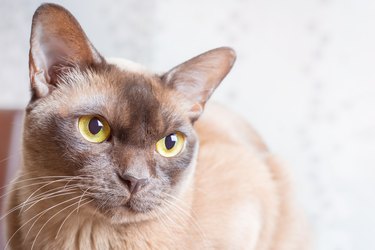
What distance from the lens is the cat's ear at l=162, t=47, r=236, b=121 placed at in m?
0.87

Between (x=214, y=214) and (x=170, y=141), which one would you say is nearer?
(x=170, y=141)

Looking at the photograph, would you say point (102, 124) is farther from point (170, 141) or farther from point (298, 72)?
point (298, 72)

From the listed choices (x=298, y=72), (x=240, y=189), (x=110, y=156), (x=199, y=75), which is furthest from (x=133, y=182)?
(x=298, y=72)

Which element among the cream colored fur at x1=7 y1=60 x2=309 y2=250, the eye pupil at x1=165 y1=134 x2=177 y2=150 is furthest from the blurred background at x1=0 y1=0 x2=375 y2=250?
the eye pupil at x1=165 y1=134 x2=177 y2=150

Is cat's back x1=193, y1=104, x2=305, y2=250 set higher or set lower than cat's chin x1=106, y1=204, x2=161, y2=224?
higher

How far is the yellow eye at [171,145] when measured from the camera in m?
0.82

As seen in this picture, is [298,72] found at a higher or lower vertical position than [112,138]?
higher

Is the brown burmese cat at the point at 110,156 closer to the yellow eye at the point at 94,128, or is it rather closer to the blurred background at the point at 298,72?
the yellow eye at the point at 94,128

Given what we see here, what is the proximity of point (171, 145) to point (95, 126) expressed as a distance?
14 centimetres

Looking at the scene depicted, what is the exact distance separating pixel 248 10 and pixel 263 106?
34cm

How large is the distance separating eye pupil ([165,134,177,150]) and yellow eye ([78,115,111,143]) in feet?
0.34

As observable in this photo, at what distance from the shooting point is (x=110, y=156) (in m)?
0.76

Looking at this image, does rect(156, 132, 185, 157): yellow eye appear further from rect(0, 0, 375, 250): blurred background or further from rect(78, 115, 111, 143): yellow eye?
rect(0, 0, 375, 250): blurred background

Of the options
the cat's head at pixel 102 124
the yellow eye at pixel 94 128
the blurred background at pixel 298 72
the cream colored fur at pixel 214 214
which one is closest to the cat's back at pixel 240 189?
the cream colored fur at pixel 214 214
